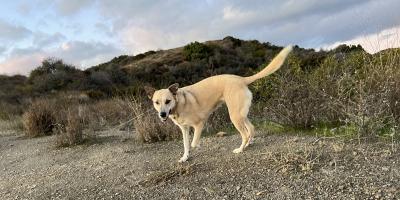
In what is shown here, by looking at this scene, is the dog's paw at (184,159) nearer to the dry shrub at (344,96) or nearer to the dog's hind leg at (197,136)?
the dog's hind leg at (197,136)

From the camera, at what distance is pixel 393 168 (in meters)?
5.36

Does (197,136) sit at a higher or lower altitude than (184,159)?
higher

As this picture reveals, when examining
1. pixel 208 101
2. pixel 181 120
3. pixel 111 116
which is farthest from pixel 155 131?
pixel 111 116

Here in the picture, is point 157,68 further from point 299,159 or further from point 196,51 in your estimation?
point 299,159

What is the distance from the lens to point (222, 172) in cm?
608

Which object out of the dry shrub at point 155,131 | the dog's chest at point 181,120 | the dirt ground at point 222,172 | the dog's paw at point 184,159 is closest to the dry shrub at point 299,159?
the dirt ground at point 222,172

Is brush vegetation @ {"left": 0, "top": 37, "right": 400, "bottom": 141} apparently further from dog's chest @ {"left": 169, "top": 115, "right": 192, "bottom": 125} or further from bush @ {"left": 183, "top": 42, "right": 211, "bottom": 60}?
bush @ {"left": 183, "top": 42, "right": 211, "bottom": 60}

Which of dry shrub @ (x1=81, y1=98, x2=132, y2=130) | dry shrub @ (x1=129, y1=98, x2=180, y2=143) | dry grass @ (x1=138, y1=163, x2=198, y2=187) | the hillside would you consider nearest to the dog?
dry grass @ (x1=138, y1=163, x2=198, y2=187)

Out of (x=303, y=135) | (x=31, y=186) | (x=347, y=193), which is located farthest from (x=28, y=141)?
(x=347, y=193)

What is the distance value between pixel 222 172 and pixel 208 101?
1.38 meters

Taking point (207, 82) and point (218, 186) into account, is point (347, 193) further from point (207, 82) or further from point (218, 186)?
point (207, 82)

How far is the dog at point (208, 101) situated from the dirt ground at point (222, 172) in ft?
0.99

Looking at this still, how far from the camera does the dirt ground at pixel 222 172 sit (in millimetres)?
5211

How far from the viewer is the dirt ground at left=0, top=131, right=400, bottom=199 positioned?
205 inches
